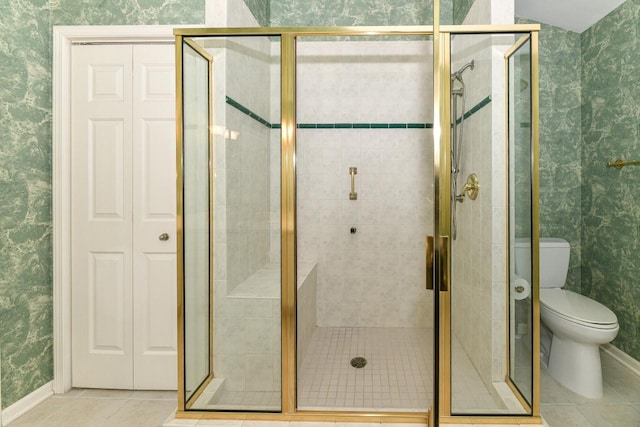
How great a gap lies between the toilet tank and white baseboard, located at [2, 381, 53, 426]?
96.6 inches

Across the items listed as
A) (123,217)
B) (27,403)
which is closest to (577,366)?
(123,217)

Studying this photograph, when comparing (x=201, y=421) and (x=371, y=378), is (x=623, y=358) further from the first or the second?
(x=201, y=421)

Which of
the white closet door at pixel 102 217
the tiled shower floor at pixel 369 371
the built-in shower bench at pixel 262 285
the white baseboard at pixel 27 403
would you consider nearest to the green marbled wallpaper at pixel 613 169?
the tiled shower floor at pixel 369 371

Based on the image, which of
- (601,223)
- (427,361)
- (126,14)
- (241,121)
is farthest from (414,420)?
(126,14)

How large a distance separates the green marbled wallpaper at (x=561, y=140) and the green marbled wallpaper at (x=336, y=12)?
159 centimetres

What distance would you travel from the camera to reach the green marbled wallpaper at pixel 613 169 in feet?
4.06

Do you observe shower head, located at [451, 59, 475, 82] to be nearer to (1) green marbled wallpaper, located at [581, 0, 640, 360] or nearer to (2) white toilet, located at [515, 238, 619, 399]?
(1) green marbled wallpaper, located at [581, 0, 640, 360]

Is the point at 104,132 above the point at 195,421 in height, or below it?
above

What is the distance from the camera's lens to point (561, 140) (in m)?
1.53

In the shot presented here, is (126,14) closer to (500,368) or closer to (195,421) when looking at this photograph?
(195,421)

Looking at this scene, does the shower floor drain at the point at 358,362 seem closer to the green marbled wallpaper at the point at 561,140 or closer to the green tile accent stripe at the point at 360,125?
the green marbled wallpaper at the point at 561,140

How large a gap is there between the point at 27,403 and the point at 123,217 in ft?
3.39

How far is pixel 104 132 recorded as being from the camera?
2096 mm

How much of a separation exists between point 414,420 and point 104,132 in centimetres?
215
